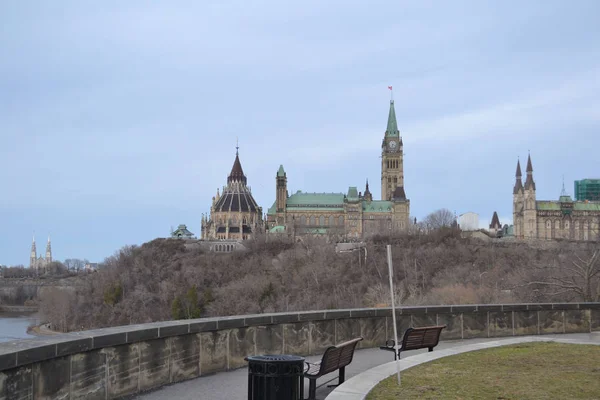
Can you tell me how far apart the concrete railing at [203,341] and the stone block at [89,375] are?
14mm

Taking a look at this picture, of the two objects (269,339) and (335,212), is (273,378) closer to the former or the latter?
(269,339)

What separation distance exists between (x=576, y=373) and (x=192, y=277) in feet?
361

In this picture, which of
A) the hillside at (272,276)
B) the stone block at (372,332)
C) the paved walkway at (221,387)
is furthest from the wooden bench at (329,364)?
the hillside at (272,276)

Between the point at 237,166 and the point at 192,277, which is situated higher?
the point at 237,166

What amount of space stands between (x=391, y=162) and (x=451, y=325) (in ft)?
568

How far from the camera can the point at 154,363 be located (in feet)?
36.1

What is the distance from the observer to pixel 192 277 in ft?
388

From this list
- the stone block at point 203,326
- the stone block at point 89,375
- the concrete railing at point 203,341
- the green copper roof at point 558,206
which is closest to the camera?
Answer: the concrete railing at point 203,341

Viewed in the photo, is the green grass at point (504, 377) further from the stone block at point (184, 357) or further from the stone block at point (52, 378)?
the stone block at point (52, 378)

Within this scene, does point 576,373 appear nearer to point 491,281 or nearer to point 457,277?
point 491,281

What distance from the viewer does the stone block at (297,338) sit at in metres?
13.9

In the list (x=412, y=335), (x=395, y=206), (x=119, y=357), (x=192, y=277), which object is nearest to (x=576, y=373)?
(x=412, y=335)

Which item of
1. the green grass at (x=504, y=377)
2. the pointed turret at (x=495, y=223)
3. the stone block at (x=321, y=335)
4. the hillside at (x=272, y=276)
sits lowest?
the hillside at (x=272, y=276)

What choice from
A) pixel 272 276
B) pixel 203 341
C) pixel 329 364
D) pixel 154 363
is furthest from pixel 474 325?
pixel 272 276
